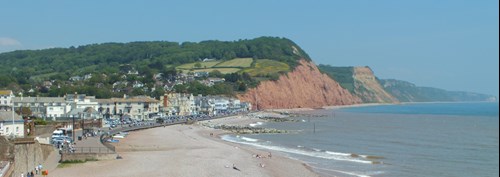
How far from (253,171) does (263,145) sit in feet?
61.8

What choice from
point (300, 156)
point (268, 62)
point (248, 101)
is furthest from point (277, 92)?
point (300, 156)

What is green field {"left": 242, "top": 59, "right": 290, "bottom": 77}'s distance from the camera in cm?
15862

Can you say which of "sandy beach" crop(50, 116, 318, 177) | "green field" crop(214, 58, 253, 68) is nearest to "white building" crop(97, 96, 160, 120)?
"sandy beach" crop(50, 116, 318, 177)

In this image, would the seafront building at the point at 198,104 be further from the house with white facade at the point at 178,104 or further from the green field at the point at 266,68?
the green field at the point at 266,68

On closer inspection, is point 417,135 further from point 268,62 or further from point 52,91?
point 268,62

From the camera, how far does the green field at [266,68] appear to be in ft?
520

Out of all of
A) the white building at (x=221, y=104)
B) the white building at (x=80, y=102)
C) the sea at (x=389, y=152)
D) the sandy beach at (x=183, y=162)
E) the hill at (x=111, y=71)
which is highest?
the hill at (x=111, y=71)

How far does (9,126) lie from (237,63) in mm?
140638

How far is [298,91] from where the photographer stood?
16575cm

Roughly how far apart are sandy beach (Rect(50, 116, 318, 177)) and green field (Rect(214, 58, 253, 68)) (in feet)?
398

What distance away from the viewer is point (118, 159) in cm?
3591

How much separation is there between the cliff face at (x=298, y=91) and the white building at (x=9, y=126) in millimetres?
94900

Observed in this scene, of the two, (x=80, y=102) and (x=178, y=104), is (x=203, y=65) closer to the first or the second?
(x=178, y=104)

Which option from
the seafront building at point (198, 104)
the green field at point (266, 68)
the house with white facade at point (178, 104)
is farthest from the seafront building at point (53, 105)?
the green field at point (266, 68)
